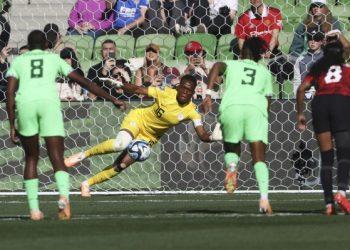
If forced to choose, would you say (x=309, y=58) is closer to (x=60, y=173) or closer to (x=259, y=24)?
(x=259, y=24)

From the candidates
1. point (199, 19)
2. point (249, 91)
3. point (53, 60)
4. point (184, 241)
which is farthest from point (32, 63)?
point (199, 19)

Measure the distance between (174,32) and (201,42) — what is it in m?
0.92

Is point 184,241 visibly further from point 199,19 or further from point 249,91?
point 199,19

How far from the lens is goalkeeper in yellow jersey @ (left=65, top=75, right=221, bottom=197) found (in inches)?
695

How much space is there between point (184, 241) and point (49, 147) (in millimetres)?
2887

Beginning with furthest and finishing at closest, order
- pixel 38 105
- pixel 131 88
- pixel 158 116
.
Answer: pixel 158 116
pixel 131 88
pixel 38 105

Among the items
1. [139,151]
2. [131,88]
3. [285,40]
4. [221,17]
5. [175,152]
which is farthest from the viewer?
[221,17]

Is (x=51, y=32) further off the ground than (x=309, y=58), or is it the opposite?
(x=51, y=32)

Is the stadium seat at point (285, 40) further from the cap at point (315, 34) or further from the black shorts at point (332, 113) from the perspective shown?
the black shorts at point (332, 113)

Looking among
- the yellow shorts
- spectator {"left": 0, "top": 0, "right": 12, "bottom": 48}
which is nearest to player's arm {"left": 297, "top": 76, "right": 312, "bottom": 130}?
the yellow shorts

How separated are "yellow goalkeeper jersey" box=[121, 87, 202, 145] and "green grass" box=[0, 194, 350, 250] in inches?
90.3

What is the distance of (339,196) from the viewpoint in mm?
12625

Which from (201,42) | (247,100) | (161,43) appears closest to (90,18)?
Result: (161,43)

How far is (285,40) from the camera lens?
2002cm
